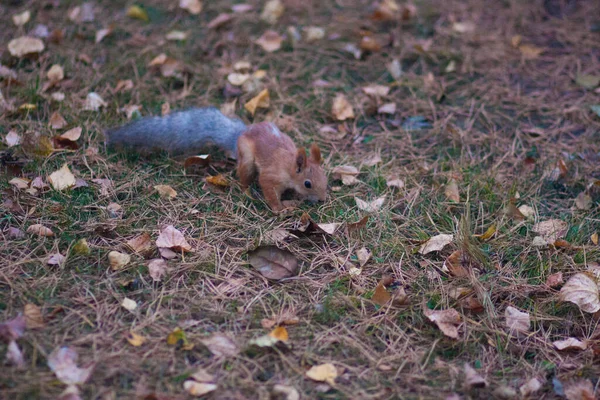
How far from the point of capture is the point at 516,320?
257 cm

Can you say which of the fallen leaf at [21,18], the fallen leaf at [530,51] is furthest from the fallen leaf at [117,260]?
the fallen leaf at [530,51]

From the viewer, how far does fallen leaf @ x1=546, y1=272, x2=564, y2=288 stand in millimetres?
2746

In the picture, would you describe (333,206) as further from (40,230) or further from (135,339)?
(40,230)

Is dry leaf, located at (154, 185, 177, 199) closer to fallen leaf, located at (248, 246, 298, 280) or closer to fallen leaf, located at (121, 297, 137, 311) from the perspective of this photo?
fallen leaf, located at (248, 246, 298, 280)

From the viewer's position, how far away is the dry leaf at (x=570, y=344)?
2.48m

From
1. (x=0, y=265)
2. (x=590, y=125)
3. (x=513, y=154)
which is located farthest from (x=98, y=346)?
(x=590, y=125)

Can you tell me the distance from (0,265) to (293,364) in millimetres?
1314

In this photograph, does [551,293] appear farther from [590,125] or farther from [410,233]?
[590,125]

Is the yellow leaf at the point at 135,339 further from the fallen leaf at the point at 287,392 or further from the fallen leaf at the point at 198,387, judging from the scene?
the fallen leaf at the point at 287,392

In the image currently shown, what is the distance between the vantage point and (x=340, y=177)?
339cm

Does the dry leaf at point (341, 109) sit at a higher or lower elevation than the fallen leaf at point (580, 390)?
higher

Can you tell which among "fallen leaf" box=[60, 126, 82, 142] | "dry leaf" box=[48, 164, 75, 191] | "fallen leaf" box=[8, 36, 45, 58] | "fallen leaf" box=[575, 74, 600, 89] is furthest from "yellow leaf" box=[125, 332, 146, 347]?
"fallen leaf" box=[575, 74, 600, 89]

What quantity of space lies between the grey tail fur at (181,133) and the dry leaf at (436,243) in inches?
46.9

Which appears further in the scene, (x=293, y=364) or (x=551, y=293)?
(x=551, y=293)
